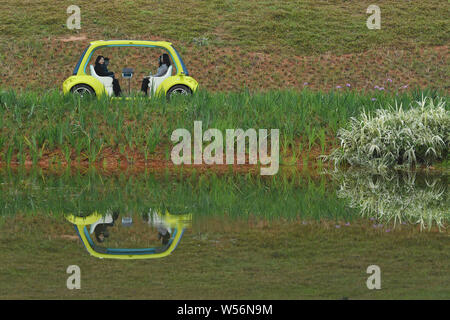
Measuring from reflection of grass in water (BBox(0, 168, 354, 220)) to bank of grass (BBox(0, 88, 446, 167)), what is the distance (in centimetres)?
141

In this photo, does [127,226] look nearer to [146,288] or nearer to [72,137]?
[146,288]

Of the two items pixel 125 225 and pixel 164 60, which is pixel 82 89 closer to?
pixel 164 60

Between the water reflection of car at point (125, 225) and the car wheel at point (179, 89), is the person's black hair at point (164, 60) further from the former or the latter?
the water reflection of car at point (125, 225)

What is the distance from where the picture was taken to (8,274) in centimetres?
646

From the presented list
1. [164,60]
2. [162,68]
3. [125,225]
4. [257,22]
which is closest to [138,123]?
[162,68]

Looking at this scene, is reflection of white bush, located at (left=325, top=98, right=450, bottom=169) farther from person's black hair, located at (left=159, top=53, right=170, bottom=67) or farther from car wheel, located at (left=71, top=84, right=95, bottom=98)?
car wheel, located at (left=71, top=84, right=95, bottom=98)

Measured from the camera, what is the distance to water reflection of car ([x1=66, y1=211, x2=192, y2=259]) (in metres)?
7.25

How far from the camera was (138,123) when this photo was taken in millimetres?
15352

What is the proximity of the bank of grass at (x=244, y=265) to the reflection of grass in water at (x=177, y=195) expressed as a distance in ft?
3.58

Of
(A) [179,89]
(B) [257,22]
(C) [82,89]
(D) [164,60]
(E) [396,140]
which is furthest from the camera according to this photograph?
(B) [257,22]

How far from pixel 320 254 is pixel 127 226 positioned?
2.38 metres

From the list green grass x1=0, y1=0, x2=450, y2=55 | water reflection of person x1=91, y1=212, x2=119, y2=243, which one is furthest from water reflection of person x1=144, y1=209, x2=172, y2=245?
green grass x1=0, y1=0, x2=450, y2=55

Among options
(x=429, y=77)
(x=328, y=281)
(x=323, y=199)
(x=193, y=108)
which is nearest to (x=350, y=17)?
(x=429, y=77)

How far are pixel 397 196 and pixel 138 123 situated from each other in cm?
605
